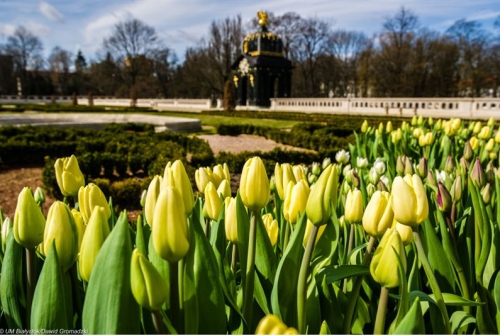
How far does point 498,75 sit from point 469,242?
49711 millimetres

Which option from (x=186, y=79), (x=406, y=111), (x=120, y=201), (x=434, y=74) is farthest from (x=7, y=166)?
(x=186, y=79)

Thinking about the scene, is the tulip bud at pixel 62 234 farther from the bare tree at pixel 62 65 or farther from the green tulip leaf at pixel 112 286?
the bare tree at pixel 62 65

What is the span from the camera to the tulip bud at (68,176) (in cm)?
173

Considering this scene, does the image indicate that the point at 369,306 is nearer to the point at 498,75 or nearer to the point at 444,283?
the point at 444,283

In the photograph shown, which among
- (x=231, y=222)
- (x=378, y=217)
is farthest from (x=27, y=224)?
(x=378, y=217)

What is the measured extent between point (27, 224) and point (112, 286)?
0.40 metres

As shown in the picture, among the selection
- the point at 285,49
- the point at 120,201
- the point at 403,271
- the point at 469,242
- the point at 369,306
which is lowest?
the point at 120,201

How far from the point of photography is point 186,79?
6059 centimetres

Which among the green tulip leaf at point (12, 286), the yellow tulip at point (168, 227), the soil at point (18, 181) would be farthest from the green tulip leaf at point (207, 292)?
the soil at point (18, 181)

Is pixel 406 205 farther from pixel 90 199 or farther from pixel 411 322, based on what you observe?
pixel 90 199

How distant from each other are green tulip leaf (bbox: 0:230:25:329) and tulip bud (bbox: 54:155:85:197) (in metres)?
0.51

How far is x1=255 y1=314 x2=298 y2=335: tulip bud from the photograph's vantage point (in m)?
0.69

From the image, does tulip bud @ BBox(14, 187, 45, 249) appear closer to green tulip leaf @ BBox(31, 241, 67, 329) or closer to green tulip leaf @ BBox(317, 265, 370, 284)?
green tulip leaf @ BBox(31, 241, 67, 329)

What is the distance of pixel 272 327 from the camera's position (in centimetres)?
71
